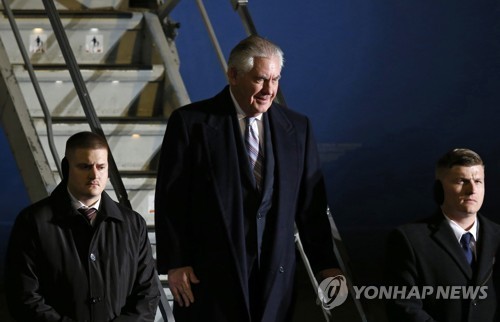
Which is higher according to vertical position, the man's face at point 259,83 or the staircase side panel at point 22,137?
the man's face at point 259,83

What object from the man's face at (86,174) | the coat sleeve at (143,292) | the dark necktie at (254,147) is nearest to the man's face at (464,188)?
the dark necktie at (254,147)

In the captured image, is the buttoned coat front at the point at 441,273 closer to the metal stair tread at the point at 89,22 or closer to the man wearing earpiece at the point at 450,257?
the man wearing earpiece at the point at 450,257

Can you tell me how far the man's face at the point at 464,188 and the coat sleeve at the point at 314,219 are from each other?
39cm

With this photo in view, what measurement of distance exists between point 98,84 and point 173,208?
2133mm

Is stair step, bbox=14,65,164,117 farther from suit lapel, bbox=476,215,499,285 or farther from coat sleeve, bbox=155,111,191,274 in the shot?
suit lapel, bbox=476,215,499,285

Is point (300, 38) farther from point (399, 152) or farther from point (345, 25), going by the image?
point (399, 152)

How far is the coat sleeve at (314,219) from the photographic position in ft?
9.37

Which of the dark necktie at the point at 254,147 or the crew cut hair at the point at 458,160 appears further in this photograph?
the crew cut hair at the point at 458,160

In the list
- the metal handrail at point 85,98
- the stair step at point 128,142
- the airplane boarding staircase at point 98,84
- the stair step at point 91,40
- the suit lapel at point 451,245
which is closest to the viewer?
the suit lapel at point 451,245

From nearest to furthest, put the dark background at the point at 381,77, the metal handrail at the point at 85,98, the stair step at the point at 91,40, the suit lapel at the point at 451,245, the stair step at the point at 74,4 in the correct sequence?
the suit lapel at the point at 451,245
the metal handrail at the point at 85,98
the stair step at the point at 91,40
the stair step at the point at 74,4
the dark background at the point at 381,77

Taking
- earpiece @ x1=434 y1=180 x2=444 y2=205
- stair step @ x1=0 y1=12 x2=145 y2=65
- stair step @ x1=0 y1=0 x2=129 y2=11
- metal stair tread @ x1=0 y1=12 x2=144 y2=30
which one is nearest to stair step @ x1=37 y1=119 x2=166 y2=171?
stair step @ x1=0 y1=12 x2=145 y2=65

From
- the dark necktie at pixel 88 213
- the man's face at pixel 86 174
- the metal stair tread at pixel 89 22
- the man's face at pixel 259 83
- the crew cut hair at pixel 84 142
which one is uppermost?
the metal stair tread at pixel 89 22

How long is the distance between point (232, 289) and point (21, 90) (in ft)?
7.48

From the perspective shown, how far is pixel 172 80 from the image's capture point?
187 inches
